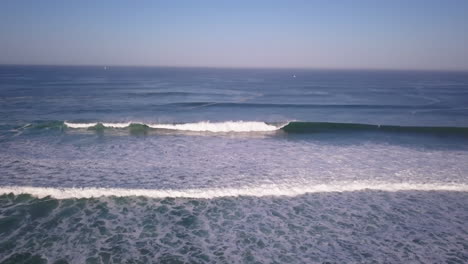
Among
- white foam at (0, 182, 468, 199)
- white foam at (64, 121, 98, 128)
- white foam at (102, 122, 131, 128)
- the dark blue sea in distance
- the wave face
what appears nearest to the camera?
the dark blue sea in distance

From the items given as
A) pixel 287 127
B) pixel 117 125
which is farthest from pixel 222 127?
pixel 117 125

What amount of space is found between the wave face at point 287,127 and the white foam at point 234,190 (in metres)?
9.45

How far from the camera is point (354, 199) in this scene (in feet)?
29.6

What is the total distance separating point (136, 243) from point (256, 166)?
618cm

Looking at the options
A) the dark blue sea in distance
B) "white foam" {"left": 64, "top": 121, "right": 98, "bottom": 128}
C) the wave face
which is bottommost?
the dark blue sea in distance

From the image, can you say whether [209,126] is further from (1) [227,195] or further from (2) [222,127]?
(1) [227,195]

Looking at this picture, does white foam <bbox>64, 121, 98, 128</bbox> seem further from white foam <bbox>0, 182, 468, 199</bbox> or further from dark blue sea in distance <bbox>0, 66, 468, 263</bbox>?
white foam <bbox>0, 182, 468, 199</bbox>

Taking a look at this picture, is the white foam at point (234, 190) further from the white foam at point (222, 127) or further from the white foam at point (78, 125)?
the white foam at point (78, 125)

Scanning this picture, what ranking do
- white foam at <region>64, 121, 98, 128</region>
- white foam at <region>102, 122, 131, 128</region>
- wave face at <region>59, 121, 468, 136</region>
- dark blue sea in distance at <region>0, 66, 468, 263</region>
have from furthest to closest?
wave face at <region>59, 121, 468, 136</region> < white foam at <region>102, 122, 131, 128</region> < white foam at <region>64, 121, 98, 128</region> < dark blue sea in distance at <region>0, 66, 468, 263</region>

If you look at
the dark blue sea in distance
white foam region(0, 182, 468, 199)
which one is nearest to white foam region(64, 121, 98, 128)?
the dark blue sea in distance

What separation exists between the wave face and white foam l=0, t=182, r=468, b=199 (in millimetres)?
9445

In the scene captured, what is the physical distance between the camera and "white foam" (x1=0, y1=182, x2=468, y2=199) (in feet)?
29.8

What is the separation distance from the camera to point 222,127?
64.1 ft

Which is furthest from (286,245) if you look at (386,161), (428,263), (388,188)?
(386,161)
